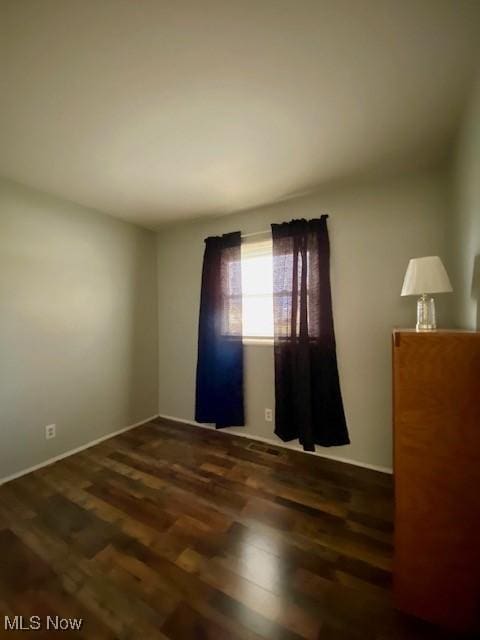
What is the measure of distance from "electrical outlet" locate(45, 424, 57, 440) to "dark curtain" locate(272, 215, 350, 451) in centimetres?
200

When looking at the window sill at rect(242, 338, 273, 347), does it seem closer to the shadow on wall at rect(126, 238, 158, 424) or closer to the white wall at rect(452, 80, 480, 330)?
the shadow on wall at rect(126, 238, 158, 424)

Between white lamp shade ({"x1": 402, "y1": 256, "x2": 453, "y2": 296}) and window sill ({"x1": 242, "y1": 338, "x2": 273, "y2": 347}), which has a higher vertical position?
white lamp shade ({"x1": 402, "y1": 256, "x2": 453, "y2": 296})

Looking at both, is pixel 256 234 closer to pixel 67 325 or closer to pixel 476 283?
pixel 476 283

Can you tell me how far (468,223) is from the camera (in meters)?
1.33

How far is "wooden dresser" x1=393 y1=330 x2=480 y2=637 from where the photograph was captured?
0.94 m

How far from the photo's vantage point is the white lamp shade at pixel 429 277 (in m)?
1.25

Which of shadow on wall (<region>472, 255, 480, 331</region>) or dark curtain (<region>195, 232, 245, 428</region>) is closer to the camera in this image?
shadow on wall (<region>472, 255, 480, 331</region>)

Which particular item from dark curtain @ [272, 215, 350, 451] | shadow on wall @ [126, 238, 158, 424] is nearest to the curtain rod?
dark curtain @ [272, 215, 350, 451]

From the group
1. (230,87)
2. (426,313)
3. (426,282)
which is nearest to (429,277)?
(426,282)

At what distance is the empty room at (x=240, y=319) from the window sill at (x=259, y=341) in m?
0.02

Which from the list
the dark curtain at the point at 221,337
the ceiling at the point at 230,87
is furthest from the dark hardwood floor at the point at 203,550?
the ceiling at the point at 230,87

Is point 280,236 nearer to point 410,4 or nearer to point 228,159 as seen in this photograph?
point 228,159

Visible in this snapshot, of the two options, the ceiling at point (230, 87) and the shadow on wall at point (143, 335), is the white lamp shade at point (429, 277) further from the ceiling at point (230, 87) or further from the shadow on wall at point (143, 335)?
the shadow on wall at point (143, 335)

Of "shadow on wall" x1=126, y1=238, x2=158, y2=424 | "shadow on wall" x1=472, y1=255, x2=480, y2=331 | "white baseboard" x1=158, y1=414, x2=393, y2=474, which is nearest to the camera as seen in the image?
"shadow on wall" x1=472, y1=255, x2=480, y2=331
